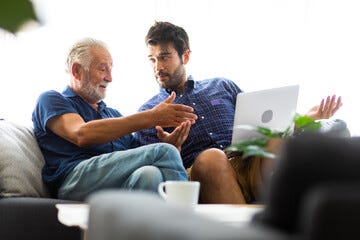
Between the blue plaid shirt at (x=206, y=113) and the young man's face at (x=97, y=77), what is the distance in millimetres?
276

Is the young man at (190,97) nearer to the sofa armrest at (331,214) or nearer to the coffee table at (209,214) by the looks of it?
the coffee table at (209,214)

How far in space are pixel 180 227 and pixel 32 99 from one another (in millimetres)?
2633

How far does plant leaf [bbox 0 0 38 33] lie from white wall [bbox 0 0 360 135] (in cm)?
288

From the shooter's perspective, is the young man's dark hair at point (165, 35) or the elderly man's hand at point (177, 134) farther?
the young man's dark hair at point (165, 35)

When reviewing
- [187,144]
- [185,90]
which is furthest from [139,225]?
[185,90]

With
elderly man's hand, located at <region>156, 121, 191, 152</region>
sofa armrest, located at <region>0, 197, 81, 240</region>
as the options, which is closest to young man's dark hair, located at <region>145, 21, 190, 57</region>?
elderly man's hand, located at <region>156, 121, 191, 152</region>

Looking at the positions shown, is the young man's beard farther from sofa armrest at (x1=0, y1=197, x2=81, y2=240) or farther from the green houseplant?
the green houseplant

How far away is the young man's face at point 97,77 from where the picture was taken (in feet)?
9.15

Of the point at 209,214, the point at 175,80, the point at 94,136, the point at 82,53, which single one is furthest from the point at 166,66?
the point at 209,214

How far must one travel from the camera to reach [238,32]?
344 cm

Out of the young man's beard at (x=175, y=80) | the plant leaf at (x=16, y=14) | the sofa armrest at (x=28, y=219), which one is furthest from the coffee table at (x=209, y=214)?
the young man's beard at (x=175, y=80)

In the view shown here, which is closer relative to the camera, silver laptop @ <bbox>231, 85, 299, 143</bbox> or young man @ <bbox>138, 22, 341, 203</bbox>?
silver laptop @ <bbox>231, 85, 299, 143</bbox>

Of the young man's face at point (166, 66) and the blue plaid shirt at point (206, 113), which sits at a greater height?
the young man's face at point (166, 66)

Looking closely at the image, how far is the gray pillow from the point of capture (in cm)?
229
